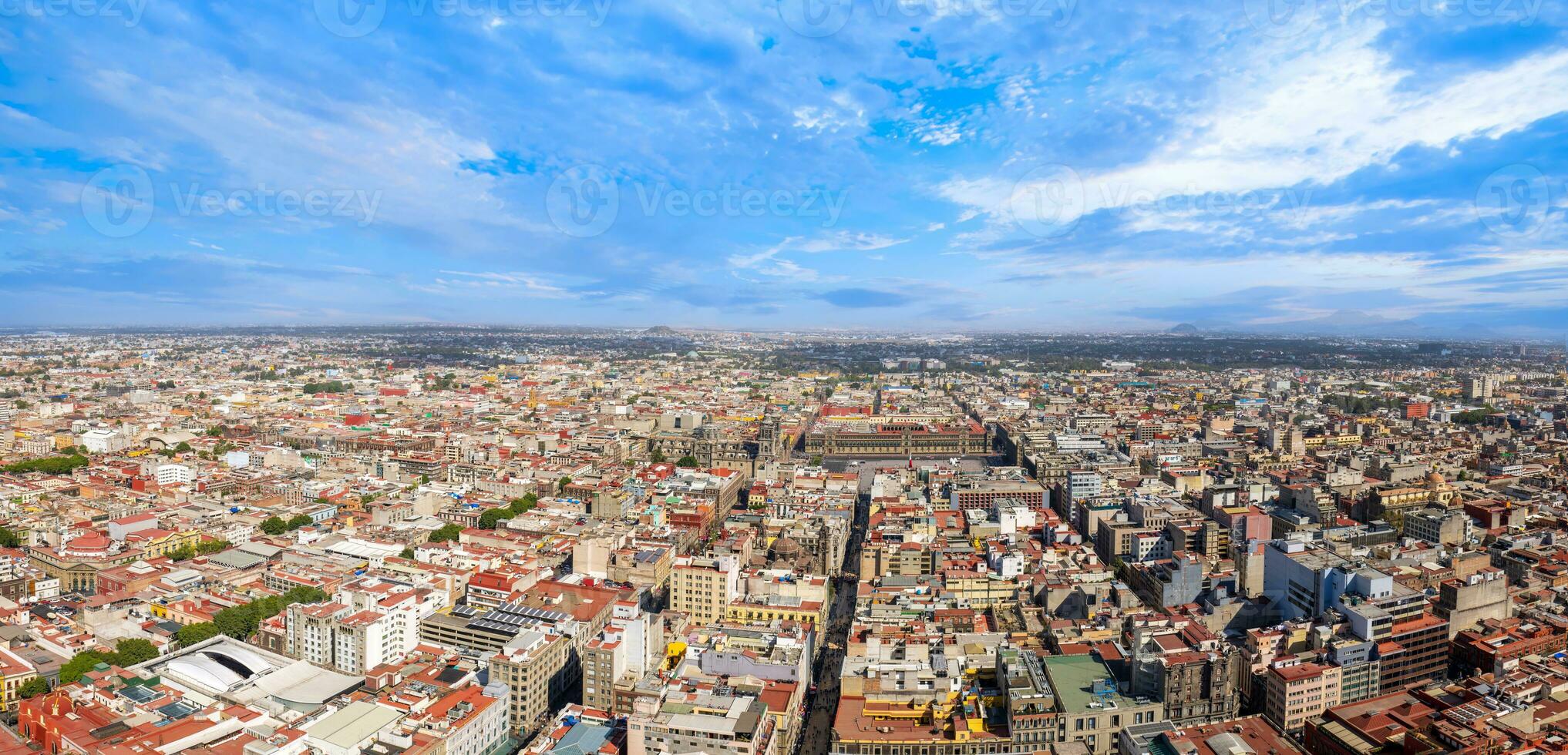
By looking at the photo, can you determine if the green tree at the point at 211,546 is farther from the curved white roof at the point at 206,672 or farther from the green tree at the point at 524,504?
the curved white roof at the point at 206,672

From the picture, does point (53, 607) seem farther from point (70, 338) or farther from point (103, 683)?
point (70, 338)

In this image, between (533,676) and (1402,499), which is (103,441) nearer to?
(533,676)

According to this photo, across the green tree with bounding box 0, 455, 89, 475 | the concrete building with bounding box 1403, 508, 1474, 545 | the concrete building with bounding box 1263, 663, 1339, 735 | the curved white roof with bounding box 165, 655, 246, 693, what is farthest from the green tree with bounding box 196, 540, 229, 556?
the concrete building with bounding box 1403, 508, 1474, 545

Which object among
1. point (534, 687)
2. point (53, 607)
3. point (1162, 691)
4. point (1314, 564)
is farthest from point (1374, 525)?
point (53, 607)

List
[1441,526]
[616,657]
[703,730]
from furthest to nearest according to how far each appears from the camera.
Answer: [1441,526] < [616,657] < [703,730]

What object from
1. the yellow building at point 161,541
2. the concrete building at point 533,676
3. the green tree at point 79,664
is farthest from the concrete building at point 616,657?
the yellow building at point 161,541

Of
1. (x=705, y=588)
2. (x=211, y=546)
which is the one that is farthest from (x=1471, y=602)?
(x=211, y=546)

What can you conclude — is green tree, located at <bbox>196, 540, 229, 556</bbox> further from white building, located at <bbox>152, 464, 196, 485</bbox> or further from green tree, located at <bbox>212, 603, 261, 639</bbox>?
white building, located at <bbox>152, 464, 196, 485</bbox>
